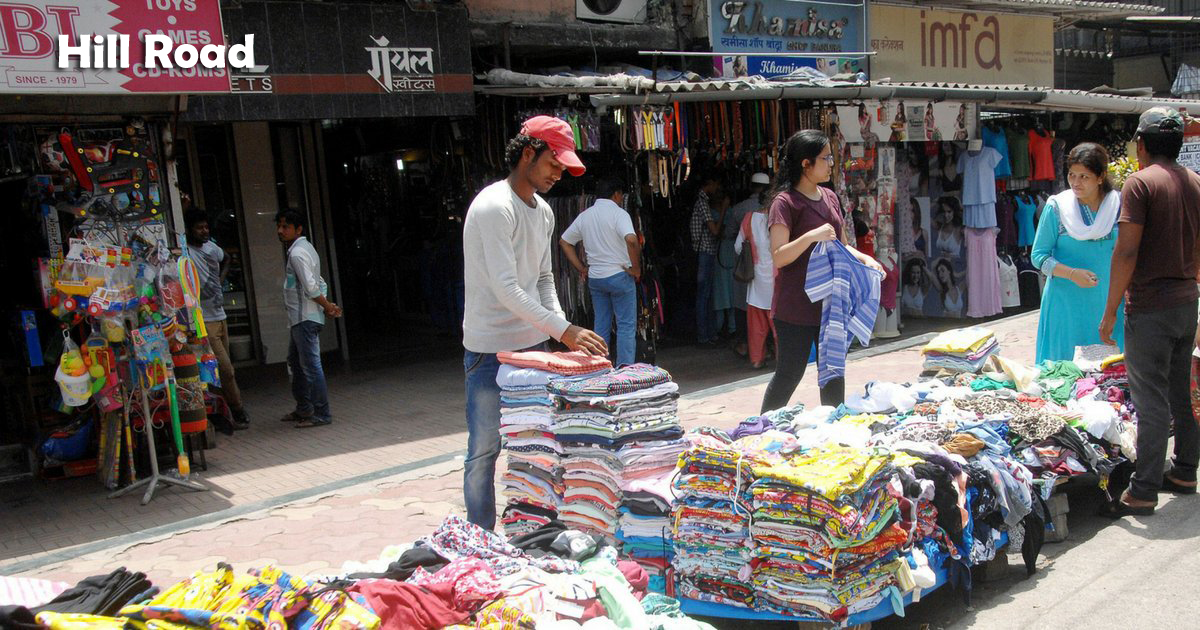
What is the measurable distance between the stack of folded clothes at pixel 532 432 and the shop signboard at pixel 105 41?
3.16 metres

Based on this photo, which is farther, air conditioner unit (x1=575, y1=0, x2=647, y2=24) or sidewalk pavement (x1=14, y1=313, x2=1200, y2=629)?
air conditioner unit (x1=575, y1=0, x2=647, y2=24)

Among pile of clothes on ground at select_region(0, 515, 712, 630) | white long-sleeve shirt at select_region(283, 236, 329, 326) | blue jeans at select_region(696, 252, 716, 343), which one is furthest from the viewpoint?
blue jeans at select_region(696, 252, 716, 343)

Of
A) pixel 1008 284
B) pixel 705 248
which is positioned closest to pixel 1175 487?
pixel 705 248

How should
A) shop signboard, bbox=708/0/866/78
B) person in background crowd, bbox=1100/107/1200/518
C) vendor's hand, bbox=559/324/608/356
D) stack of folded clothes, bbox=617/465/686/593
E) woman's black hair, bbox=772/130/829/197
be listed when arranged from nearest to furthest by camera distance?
stack of folded clothes, bbox=617/465/686/593 → vendor's hand, bbox=559/324/608/356 → person in background crowd, bbox=1100/107/1200/518 → woman's black hair, bbox=772/130/829/197 → shop signboard, bbox=708/0/866/78

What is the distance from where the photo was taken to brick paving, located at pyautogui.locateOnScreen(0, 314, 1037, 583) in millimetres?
4812

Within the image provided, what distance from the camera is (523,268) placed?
414 centimetres

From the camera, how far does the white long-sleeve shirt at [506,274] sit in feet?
13.0

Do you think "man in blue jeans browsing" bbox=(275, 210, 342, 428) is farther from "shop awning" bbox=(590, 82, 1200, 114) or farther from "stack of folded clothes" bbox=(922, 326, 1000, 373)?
"stack of folded clothes" bbox=(922, 326, 1000, 373)

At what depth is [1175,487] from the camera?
5070mm

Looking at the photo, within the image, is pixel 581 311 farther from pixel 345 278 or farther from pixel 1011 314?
pixel 1011 314

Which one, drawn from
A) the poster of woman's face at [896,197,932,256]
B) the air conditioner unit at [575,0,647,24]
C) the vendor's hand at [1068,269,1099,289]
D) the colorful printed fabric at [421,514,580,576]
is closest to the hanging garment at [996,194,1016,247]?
the poster of woman's face at [896,197,932,256]

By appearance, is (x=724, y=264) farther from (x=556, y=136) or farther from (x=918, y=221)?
(x=556, y=136)

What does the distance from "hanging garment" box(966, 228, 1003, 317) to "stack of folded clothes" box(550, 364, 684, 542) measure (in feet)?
29.2

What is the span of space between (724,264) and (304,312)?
4693mm
